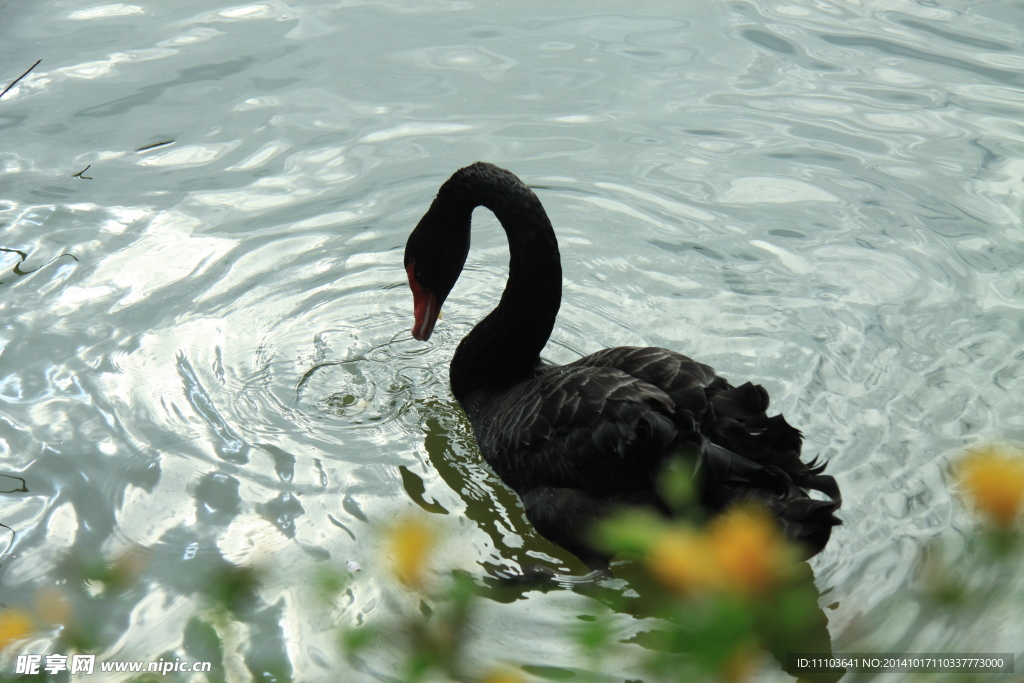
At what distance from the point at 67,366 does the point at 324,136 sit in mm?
2774

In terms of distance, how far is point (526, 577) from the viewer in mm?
3256

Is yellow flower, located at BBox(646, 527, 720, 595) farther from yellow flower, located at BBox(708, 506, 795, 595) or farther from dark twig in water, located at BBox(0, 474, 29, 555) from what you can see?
dark twig in water, located at BBox(0, 474, 29, 555)

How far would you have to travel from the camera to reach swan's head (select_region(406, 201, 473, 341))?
421 cm

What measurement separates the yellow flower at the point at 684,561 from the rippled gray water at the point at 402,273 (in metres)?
0.74

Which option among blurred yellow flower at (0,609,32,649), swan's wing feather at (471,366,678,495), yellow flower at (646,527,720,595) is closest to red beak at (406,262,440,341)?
swan's wing feather at (471,366,678,495)

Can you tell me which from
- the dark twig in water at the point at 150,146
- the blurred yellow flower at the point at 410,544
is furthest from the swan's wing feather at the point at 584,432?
the dark twig in water at the point at 150,146

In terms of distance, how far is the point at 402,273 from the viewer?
523cm

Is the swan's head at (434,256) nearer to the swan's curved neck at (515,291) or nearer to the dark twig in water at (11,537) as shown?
the swan's curved neck at (515,291)

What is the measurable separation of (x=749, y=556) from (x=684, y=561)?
0.06 meters

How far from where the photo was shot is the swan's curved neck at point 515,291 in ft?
12.6

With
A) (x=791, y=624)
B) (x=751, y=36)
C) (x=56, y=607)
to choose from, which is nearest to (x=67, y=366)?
(x=56, y=607)

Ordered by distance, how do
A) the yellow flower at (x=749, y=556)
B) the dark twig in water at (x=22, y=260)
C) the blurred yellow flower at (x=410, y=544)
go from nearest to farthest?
the yellow flower at (x=749, y=556), the blurred yellow flower at (x=410, y=544), the dark twig in water at (x=22, y=260)

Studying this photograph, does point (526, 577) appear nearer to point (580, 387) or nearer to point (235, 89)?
point (580, 387)

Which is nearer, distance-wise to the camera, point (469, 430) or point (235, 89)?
point (469, 430)
